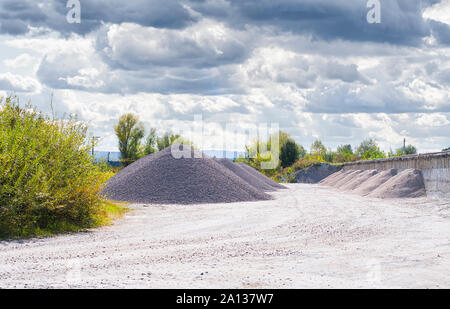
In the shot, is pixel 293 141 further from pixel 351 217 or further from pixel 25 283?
pixel 25 283

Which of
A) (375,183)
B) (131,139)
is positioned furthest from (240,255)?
(131,139)

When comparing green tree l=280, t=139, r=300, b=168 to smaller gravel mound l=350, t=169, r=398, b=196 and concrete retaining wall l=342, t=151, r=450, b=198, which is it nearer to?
smaller gravel mound l=350, t=169, r=398, b=196

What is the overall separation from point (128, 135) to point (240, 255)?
42.1 meters

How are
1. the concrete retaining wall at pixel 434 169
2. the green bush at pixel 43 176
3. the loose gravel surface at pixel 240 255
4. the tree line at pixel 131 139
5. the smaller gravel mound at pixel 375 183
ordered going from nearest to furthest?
the loose gravel surface at pixel 240 255, the green bush at pixel 43 176, the concrete retaining wall at pixel 434 169, the smaller gravel mound at pixel 375 183, the tree line at pixel 131 139

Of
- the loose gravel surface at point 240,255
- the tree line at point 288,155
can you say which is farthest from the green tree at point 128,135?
the loose gravel surface at point 240,255

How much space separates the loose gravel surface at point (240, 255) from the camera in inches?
252

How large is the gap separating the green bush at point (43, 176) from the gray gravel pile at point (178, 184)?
8236mm

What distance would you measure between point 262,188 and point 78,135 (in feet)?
69.8

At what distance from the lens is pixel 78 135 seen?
40.8 feet

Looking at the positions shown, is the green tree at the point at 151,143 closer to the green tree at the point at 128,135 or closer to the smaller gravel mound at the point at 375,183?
the green tree at the point at 128,135

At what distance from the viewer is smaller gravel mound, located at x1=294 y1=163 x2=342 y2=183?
5477 cm

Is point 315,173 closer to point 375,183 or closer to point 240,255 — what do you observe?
point 375,183

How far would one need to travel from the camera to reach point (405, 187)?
24.6 m

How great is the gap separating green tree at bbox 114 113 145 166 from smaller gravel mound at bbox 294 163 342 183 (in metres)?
18.2
